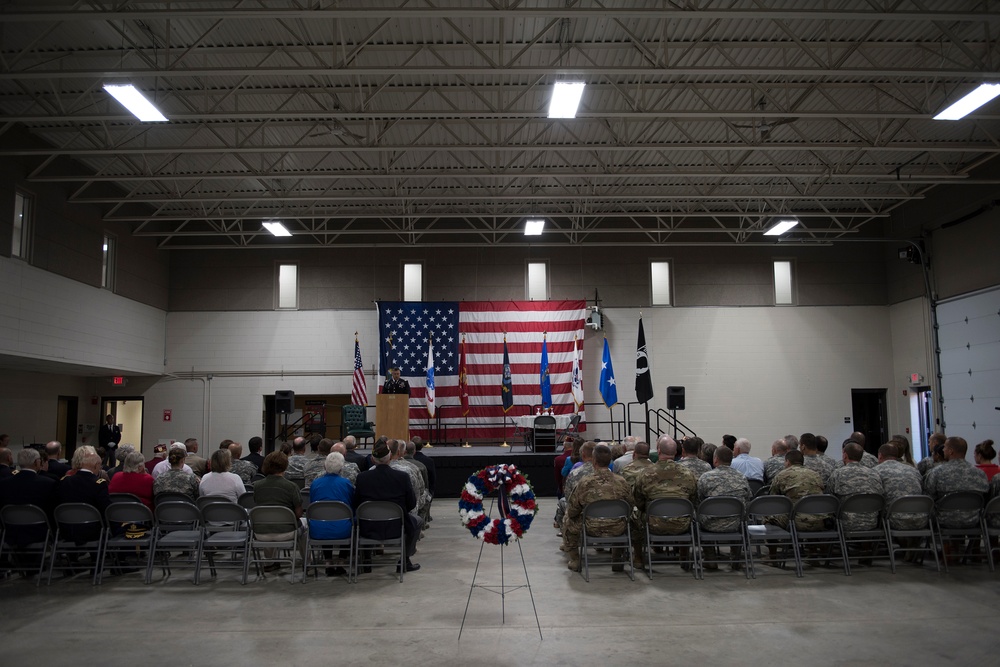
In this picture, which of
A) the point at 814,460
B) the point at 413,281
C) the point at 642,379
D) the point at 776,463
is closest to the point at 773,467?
the point at 776,463

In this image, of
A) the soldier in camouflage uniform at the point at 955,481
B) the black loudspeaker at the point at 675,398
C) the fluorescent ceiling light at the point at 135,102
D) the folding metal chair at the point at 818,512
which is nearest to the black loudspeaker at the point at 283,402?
the fluorescent ceiling light at the point at 135,102

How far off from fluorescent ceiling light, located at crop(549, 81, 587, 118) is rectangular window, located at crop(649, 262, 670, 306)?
9519mm

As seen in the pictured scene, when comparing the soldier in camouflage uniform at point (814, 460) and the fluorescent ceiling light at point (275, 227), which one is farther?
the fluorescent ceiling light at point (275, 227)

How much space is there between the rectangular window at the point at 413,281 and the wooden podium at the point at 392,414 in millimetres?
5715

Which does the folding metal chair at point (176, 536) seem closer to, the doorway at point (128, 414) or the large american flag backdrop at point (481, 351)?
the large american flag backdrop at point (481, 351)

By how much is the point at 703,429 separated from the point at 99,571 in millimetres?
14768

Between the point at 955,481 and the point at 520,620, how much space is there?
477 cm

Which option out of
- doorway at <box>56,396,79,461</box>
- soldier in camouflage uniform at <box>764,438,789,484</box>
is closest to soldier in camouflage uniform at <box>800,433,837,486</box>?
soldier in camouflage uniform at <box>764,438,789,484</box>

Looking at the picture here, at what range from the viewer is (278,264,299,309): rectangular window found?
18719 millimetres

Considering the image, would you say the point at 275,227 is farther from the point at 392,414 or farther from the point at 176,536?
the point at 176,536

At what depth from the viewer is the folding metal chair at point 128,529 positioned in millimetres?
6652

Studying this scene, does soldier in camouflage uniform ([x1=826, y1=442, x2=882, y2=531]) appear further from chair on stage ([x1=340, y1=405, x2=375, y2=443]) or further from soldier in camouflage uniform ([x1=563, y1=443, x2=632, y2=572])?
chair on stage ([x1=340, y1=405, x2=375, y2=443])

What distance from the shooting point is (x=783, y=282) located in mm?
19141

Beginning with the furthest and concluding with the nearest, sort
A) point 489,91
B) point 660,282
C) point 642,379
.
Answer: point 660,282
point 642,379
point 489,91
